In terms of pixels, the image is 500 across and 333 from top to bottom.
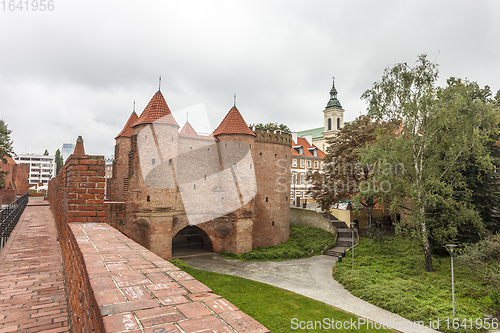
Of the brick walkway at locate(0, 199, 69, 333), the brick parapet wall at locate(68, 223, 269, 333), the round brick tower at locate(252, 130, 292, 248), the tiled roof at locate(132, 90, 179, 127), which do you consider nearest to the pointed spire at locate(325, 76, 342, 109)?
the round brick tower at locate(252, 130, 292, 248)

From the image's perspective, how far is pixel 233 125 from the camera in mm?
25812

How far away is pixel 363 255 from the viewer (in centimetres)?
2280

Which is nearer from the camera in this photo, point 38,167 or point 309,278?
point 309,278

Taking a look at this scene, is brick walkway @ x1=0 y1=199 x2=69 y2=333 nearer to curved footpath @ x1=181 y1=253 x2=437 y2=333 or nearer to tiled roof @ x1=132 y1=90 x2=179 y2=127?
curved footpath @ x1=181 y1=253 x2=437 y2=333

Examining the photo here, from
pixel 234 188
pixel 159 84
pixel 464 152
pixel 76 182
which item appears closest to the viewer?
pixel 76 182

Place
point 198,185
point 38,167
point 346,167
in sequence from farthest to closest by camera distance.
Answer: point 38,167, point 346,167, point 198,185

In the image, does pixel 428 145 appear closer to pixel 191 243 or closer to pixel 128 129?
pixel 191 243

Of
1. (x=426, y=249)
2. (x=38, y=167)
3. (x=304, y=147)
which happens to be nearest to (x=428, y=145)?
(x=426, y=249)

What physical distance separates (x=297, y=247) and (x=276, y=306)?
1337cm

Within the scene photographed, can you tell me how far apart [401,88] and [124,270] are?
66.5 feet

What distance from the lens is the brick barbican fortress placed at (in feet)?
67.1

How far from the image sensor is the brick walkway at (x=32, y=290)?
3.47 metres

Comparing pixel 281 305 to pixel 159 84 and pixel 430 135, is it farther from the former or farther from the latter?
pixel 159 84

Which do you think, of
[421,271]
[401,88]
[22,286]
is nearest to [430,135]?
[401,88]
